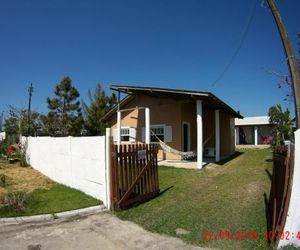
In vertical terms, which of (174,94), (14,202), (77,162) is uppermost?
(174,94)

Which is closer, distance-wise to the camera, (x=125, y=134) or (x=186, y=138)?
(x=186, y=138)

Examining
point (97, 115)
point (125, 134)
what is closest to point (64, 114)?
point (97, 115)

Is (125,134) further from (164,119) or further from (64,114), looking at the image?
(64,114)

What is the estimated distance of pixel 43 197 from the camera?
6887mm

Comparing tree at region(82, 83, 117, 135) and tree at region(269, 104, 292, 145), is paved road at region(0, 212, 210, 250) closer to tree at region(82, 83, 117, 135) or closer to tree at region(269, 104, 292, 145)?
tree at region(269, 104, 292, 145)

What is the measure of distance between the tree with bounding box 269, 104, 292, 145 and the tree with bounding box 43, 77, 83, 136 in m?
15.3

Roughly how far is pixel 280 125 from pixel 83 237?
1427 cm

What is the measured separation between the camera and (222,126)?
17.4 metres

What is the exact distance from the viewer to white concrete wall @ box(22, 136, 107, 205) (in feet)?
20.5

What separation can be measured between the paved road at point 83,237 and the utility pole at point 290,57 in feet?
15.7

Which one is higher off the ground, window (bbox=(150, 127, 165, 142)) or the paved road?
window (bbox=(150, 127, 165, 142))

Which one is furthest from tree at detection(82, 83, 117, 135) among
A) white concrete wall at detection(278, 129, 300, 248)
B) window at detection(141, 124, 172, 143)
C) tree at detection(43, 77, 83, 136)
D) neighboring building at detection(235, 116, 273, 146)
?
white concrete wall at detection(278, 129, 300, 248)

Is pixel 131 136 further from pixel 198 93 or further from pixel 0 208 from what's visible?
pixel 0 208

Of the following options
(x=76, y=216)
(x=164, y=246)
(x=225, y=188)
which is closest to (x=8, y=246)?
(x=76, y=216)
